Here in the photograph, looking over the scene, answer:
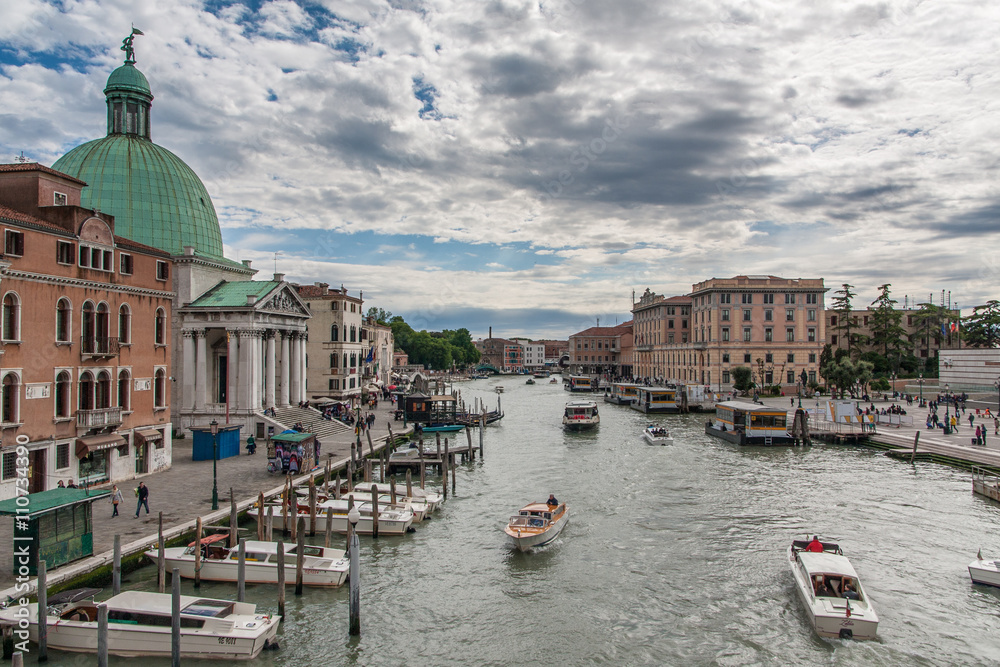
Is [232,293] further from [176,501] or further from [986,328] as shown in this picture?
[986,328]

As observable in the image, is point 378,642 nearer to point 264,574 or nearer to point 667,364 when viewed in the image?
point 264,574

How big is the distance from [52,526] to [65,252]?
501 inches

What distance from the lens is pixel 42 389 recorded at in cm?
2403

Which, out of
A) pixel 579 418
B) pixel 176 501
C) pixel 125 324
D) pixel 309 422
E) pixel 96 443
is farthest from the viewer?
pixel 579 418

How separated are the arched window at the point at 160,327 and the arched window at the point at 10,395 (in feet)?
26.6

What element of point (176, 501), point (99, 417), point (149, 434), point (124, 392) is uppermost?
point (124, 392)

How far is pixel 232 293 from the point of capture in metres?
46.3

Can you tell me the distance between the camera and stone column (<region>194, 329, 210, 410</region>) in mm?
45156

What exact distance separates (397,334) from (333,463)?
5556 inches

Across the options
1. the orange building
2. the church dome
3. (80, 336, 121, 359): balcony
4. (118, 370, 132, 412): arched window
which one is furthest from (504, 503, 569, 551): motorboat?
the church dome

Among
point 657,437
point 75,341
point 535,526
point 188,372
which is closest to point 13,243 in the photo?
point 75,341

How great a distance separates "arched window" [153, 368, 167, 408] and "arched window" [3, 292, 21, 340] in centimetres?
803

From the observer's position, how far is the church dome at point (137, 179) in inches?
1715

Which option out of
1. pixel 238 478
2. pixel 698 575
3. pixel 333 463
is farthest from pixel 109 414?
pixel 698 575
